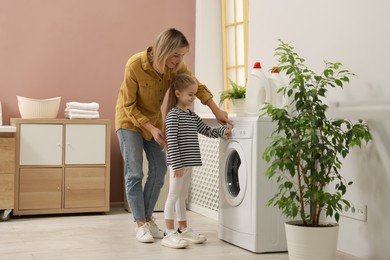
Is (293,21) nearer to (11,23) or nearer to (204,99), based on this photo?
(204,99)

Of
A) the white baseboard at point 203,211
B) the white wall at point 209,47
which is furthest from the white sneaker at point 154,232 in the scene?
the white wall at point 209,47

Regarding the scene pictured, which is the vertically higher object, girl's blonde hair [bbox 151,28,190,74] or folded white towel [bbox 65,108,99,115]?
girl's blonde hair [bbox 151,28,190,74]

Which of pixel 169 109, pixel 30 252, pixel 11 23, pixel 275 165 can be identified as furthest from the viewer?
pixel 11 23

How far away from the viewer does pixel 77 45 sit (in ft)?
15.5

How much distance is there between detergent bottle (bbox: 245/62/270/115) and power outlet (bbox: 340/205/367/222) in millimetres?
724

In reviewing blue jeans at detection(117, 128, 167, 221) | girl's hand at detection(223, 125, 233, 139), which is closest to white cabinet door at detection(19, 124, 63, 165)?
blue jeans at detection(117, 128, 167, 221)

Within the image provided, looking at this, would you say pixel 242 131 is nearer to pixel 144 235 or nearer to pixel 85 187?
pixel 144 235

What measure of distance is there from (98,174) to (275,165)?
6.52 ft

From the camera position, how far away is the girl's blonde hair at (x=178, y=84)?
327 centimetres

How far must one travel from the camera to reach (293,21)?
3.51 metres

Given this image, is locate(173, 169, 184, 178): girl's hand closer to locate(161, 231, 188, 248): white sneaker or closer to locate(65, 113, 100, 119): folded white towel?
locate(161, 231, 188, 248): white sneaker

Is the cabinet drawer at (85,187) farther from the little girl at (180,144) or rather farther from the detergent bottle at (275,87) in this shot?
the detergent bottle at (275,87)

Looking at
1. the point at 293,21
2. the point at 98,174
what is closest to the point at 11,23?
the point at 98,174

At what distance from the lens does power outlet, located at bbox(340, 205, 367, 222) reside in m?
2.93
